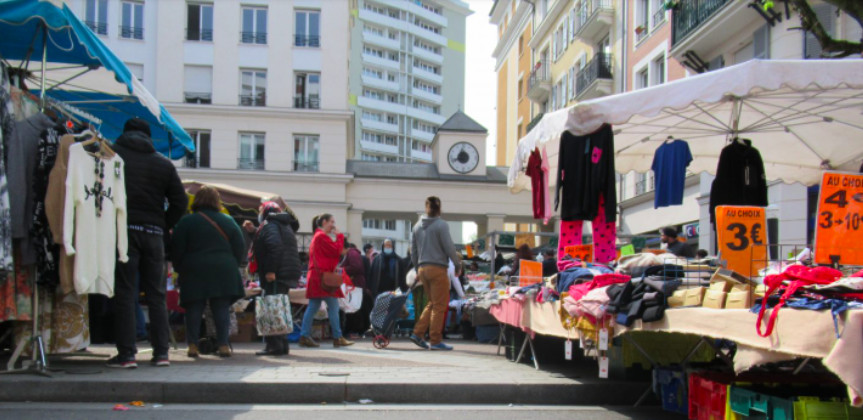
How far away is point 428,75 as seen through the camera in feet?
339

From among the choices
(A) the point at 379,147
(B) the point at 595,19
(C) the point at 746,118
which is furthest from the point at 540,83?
(A) the point at 379,147

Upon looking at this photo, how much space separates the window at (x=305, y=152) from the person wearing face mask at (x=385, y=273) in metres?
22.1

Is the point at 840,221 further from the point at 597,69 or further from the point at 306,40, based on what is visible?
the point at 306,40

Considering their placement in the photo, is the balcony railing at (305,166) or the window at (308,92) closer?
the balcony railing at (305,166)

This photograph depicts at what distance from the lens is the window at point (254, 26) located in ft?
122

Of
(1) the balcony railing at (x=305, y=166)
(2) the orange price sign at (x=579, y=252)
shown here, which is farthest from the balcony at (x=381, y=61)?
(2) the orange price sign at (x=579, y=252)

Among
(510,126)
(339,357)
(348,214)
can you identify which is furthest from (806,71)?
(510,126)

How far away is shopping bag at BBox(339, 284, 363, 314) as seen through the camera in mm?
13367

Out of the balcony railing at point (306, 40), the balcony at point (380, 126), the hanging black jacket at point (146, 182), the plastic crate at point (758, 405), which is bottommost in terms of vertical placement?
the plastic crate at point (758, 405)

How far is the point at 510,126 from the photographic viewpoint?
54094 millimetres

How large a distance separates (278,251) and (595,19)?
2461 centimetres

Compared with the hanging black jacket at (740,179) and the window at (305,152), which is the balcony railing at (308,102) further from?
the hanging black jacket at (740,179)

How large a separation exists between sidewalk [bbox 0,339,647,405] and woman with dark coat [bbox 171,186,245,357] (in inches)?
24.4

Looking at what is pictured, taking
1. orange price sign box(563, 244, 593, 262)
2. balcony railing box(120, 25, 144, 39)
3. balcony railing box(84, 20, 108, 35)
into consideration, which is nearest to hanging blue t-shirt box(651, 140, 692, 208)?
orange price sign box(563, 244, 593, 262)
